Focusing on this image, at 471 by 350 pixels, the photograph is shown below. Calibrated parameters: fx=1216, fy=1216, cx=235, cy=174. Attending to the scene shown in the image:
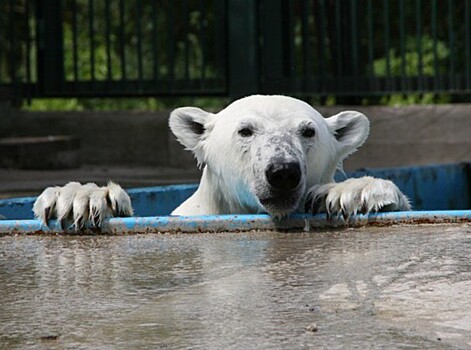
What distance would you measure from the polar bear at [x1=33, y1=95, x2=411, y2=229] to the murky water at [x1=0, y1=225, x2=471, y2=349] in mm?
96

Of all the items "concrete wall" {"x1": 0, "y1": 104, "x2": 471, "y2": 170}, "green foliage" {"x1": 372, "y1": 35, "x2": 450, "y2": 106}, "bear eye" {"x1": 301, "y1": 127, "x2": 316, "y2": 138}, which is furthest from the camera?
"green foliage" {"x1": 372, "y1": 35, "x2": 450, "y2": 106}

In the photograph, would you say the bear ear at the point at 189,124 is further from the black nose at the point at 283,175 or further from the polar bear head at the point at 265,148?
the black nose at the point at 283,175

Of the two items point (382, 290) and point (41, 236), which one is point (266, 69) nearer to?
point (41, 236)

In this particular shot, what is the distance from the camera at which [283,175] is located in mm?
3422

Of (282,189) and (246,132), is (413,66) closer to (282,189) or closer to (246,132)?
(246,132)

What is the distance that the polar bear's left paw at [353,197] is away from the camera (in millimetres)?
3467

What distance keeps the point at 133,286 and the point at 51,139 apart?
593 cm

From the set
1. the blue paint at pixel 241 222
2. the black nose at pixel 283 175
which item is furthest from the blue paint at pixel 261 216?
the black nose at pixel 283 175

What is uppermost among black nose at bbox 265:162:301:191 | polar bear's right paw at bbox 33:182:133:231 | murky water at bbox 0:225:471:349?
black nose at bbox 265:162:301:191

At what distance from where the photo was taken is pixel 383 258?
295 centimetres

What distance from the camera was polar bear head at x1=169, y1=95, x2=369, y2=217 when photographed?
11.5 feet

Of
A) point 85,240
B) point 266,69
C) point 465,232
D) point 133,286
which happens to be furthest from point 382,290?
point 266,69

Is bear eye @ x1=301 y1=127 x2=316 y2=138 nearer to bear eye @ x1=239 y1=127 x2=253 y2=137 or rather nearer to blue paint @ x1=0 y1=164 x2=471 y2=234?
bear eye @ x1=239 y1=127 x2=253 y2=137

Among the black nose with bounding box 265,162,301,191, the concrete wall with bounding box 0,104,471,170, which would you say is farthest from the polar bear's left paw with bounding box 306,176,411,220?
the concrete wall with bounding box 0,104,471,170
